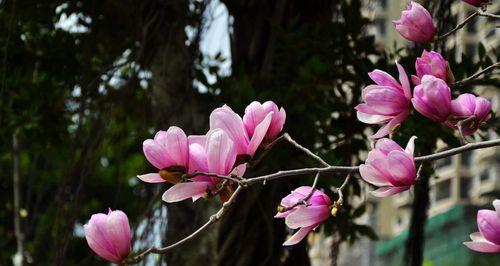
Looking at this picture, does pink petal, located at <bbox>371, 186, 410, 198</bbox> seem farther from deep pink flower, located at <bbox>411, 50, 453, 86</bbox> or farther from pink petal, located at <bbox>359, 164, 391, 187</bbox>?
deep pink flower, located at <bbox>411, 50, 453, 86</bbox>

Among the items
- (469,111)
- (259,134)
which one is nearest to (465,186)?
(469,111)

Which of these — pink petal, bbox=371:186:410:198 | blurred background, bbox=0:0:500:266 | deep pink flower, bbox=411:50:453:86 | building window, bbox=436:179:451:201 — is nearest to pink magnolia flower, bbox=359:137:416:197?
pink petal, bbox=371:186:410:198

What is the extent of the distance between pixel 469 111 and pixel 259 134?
1.07 ft

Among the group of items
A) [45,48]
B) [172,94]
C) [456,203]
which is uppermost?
[45,48]

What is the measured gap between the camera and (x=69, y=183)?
3.34 metres

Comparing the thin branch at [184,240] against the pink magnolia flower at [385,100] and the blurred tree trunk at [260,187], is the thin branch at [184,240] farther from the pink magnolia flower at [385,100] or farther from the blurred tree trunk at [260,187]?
the blurred tree trunk at [260,187]

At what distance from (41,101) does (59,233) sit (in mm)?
552

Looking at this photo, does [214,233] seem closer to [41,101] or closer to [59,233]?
[59,233]

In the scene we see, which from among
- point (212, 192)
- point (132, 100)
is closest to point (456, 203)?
point (132, 100)

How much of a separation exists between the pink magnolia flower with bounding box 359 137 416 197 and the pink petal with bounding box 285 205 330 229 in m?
0.08

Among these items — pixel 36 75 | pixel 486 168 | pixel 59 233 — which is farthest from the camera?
pixel 486 168

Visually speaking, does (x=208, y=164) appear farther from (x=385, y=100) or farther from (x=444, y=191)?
(x=444, y=191)

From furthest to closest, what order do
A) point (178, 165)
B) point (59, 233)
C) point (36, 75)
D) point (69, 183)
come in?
point (36, 75) → point (69, 183) → point (59, 233) → point (178, 165)

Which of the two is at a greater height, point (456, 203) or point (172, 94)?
point (172, 94)
